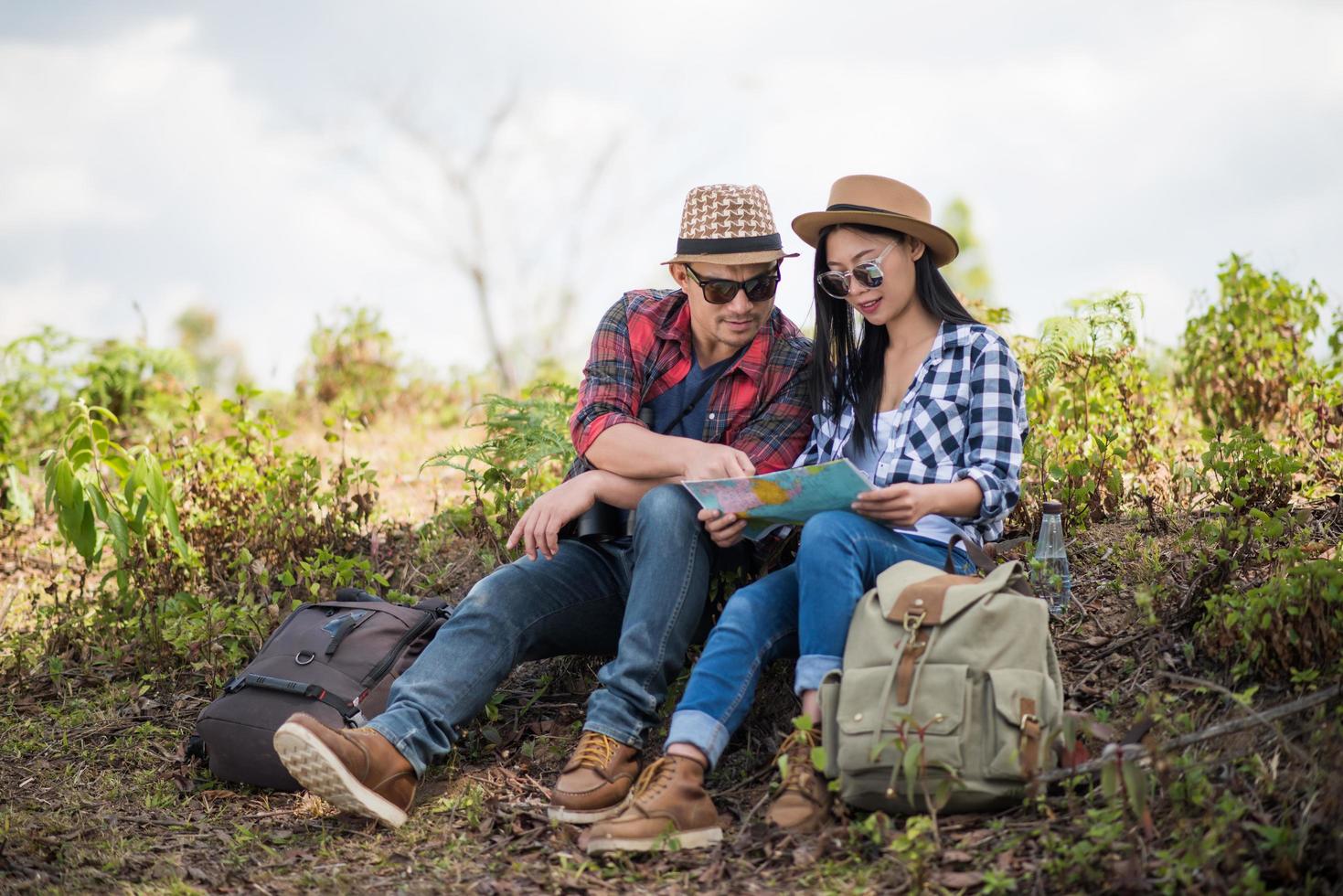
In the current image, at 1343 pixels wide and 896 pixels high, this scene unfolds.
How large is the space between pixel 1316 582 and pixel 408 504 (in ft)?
15.3

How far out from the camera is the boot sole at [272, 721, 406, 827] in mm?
3131

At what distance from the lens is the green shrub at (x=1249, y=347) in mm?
5824

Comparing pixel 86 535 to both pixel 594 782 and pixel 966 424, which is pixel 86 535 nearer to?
pixel 594 782

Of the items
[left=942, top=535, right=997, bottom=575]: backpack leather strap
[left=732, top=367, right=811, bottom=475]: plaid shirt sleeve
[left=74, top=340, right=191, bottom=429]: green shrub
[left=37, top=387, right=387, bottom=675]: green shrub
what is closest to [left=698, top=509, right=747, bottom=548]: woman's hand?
[left=732, top=367, right=811, bottom=475]: plaid shirt sleeve

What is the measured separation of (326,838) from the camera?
3305 mm

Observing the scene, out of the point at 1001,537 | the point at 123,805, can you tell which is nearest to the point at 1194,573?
the point at 1001,537

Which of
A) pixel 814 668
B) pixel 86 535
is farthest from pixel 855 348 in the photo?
pixel 86 535

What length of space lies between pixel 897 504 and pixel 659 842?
3.65 feet

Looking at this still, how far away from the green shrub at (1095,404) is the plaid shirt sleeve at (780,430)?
47.5 inches

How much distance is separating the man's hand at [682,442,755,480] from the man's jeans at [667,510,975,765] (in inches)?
15.8

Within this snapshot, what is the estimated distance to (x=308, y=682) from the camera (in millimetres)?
3717

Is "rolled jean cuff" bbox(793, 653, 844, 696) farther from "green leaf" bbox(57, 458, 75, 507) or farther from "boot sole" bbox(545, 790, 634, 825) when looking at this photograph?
"green leaf" bbox(57, 458, 75, 507)

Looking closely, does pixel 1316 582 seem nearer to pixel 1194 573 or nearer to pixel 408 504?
pixel 1194 573

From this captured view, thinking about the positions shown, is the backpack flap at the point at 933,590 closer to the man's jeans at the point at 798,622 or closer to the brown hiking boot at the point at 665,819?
the man's jeans at the point at 798,622
